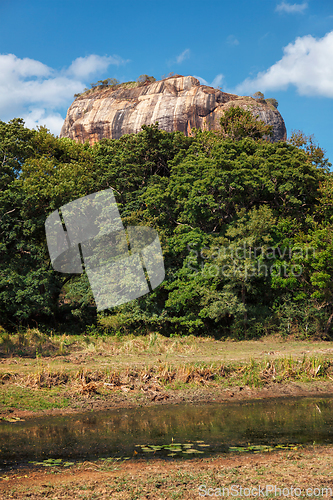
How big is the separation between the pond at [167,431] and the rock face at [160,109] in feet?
111

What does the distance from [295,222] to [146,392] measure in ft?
46.2

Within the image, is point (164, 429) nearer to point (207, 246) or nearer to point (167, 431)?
point (167, 431)

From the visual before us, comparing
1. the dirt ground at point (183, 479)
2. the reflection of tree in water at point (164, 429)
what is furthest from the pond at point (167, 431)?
the dirt ground at point (183, 479)

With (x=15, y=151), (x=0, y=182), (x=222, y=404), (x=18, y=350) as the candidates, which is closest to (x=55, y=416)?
(x=222, y=404)

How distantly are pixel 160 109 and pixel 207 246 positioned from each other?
2744 cm

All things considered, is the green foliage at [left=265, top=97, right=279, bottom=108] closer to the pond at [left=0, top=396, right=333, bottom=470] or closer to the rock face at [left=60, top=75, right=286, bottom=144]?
the rock face at [left=60, top=75, right=286, bottom=144]

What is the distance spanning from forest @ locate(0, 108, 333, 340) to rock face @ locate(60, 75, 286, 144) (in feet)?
62.1

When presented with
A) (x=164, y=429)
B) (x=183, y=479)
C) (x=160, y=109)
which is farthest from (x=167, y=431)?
(x=160, y=109)

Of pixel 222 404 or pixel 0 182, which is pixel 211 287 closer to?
pixel 222 404

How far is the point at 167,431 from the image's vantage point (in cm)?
973

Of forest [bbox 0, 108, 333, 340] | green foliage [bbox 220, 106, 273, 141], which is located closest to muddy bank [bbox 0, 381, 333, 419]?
forest [bbox 0, 108, 333, 340]

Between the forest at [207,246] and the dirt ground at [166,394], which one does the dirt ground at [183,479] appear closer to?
the dirt ground at [166,394]

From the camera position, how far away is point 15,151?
952 inches

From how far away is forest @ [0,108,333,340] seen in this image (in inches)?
842
